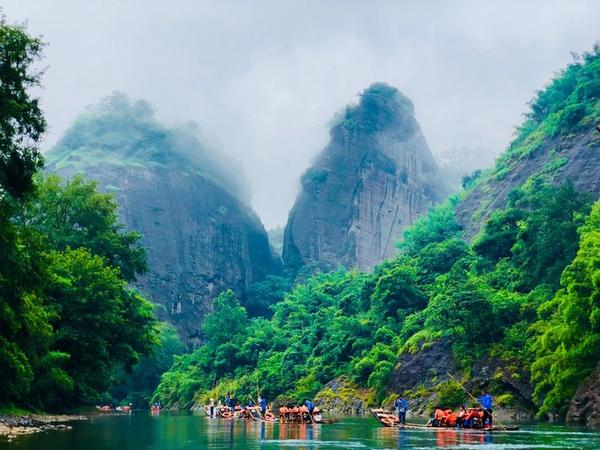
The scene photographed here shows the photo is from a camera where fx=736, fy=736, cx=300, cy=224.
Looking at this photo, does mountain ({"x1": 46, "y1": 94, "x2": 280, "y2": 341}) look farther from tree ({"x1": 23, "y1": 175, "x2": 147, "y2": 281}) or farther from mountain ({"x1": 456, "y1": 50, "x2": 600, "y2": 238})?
tree ({"x1": 23, "y1": 175, "x2": 147, "y2": 281})

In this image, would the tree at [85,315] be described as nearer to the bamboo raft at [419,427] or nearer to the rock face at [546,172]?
the bamboo raft at [419,427]

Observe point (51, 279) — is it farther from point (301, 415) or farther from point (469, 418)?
point (469, 418)

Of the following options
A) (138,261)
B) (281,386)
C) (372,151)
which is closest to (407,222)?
(372,151)

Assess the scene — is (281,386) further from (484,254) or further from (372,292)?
(484,254)

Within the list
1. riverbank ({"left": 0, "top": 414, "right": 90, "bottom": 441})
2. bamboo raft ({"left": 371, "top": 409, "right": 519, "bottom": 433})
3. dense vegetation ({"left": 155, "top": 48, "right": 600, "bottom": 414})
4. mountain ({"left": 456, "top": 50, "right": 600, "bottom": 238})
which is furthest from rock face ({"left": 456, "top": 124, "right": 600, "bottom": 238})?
riverbank ({"left": 0, "top": 414, "right": 90, "bottom": 441})

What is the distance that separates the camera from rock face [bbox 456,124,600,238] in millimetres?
67938

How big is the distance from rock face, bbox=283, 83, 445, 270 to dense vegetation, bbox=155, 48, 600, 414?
2234 cm

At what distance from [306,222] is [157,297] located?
29.3 m

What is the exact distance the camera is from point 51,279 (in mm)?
32750

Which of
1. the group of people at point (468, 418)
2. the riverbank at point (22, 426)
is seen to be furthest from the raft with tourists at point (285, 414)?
the riverbank at point (22, 426)

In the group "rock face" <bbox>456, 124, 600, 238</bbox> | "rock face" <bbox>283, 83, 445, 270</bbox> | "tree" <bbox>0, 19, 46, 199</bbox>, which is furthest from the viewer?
"rock face" <bbox>283, 83, 445, 270</bbox>

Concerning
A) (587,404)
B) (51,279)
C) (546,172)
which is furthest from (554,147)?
(51,279)

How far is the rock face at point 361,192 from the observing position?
4852 inches

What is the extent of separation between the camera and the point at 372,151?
126625mm
